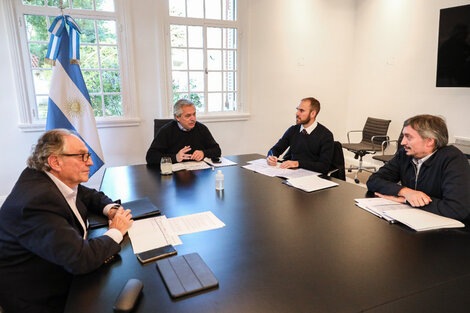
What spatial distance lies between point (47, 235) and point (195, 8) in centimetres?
381

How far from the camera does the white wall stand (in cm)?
380

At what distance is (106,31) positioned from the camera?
373cm

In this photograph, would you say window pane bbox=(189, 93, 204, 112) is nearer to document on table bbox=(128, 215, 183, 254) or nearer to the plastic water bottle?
the plastic water bottle

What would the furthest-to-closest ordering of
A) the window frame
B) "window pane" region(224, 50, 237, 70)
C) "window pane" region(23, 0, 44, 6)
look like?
"window pane" region(224, 50, 237, 70) → the window frame → "window pane" region(23, 0, 44, 6)

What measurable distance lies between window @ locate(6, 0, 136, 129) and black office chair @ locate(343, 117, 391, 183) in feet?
10.1

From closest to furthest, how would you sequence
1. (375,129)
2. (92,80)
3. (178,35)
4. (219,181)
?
(219,181) → (92,80) → (178,35) → (375,129)

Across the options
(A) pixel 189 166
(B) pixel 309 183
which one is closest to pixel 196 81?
(A) pixel 189 166

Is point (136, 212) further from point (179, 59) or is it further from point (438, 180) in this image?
point (179, 59)

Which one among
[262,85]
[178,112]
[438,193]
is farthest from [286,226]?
[262,85]

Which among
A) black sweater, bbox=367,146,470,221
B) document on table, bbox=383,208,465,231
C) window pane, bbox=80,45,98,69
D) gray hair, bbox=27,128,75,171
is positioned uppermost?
window pane, bbox=80,45,98,69

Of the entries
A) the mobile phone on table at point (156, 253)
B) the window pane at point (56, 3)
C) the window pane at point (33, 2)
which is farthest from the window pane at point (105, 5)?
the mobile phone on table at point (156, 253)

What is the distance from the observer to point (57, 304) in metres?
1.13

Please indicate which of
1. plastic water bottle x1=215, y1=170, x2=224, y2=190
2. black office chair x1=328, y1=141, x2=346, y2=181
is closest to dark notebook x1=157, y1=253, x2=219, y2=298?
plastic water bottle x1=215, y1=170, x2=224, y2=190

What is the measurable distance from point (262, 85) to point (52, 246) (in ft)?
13.1
